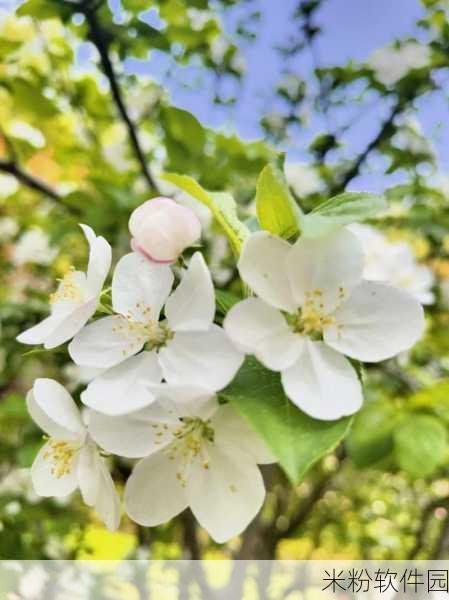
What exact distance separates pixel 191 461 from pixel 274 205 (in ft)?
0.65

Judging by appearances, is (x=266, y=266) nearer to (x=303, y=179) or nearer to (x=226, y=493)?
(x=226, y=493)

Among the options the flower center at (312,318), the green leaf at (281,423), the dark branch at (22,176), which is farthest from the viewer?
the dark branch at (22,176)

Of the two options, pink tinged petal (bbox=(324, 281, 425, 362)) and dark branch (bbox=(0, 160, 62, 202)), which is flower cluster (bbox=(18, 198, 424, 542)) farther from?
dark branch (bbox=(0, 160, 62, 202))

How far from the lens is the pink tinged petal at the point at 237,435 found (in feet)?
1.67

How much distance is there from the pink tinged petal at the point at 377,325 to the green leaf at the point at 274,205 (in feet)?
0.26

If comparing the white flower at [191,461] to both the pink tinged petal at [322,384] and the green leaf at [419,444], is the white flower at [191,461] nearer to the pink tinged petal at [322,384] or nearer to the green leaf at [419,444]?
the pink tinged petal at [322,384]

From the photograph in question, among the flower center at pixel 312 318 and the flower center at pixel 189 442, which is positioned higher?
the flower center at pixel 312 318

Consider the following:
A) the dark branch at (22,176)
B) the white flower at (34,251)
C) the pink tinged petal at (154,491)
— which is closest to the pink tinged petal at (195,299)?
the pink tinged petal at (154,491)

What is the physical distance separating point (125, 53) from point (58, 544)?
1146 millimetres

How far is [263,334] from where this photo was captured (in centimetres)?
49

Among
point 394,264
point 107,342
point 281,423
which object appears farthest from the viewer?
point 394,264

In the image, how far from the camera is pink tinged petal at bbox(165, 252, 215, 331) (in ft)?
1.68

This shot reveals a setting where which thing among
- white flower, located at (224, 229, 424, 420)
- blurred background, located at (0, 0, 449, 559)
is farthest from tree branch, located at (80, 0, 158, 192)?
white flower, located at (224, 229, 424, 420)

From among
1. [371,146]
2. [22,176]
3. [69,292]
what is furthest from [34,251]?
[69,292]
